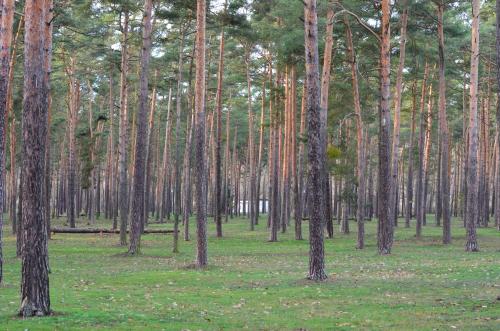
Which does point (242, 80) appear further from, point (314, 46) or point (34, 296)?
point (34, 296)

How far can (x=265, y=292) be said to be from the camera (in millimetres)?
14195

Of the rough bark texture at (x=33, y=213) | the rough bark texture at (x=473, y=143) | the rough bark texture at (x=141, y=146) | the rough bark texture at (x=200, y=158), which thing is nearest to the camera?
the rough bark texture at (x=33, y=213)

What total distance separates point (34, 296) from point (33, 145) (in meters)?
2.34

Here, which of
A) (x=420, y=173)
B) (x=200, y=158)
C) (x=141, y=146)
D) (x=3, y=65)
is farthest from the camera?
(x=420, y=173)

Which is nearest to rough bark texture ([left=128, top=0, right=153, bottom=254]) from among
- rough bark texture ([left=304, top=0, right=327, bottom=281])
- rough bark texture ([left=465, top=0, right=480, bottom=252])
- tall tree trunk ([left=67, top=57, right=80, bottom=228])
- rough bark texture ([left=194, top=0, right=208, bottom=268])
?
rough bark texture ([left=194, top=0, right=208, bottom=268])

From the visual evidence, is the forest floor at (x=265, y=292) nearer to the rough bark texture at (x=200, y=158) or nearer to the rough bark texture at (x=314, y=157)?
the rough bark texture at (x=314, y=157)

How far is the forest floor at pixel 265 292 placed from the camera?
1025cm

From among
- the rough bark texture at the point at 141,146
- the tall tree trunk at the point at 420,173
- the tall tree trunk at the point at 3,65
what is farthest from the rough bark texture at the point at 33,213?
the tall tree trunk at the point at 420,173

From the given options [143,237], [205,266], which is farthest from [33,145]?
[143,237]

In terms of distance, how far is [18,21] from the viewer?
27.1 meters

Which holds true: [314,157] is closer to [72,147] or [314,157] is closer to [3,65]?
[3,65]

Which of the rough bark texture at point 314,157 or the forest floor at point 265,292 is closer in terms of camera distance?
the forest floor at point 265,292

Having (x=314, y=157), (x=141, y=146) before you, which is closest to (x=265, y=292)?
(x=314, y=157)

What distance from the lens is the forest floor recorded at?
1025 cm
